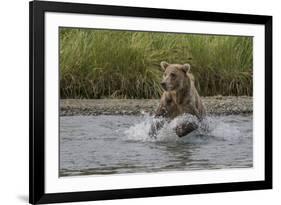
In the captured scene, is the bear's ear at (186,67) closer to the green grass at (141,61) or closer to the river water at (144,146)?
the green grass at (141,61)

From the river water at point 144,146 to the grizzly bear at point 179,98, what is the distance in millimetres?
35

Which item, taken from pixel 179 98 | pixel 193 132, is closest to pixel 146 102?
pixel 179 98

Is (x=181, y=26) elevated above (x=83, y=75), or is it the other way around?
(x=181, y=26)

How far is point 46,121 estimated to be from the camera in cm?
292

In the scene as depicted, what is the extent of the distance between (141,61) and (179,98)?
0.26 metres

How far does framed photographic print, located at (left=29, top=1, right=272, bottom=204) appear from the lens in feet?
9.62

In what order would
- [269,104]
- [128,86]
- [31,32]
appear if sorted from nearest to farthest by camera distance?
1. [31,32]
2. [128,86]
3. [269,104]

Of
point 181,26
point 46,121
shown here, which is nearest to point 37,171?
point 46,121

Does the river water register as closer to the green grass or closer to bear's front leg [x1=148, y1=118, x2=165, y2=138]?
bear's front leg [x1=148, y1=118, x2=165, y2=138]

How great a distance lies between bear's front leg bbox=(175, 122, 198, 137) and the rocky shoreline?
0.36 ft

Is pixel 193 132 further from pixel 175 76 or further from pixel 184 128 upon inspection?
pixel 175 76

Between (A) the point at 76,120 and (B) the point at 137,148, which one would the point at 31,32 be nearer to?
(A) the point at 76,120

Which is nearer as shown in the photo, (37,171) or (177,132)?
(37,171)

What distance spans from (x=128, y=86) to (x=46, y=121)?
42 cm
